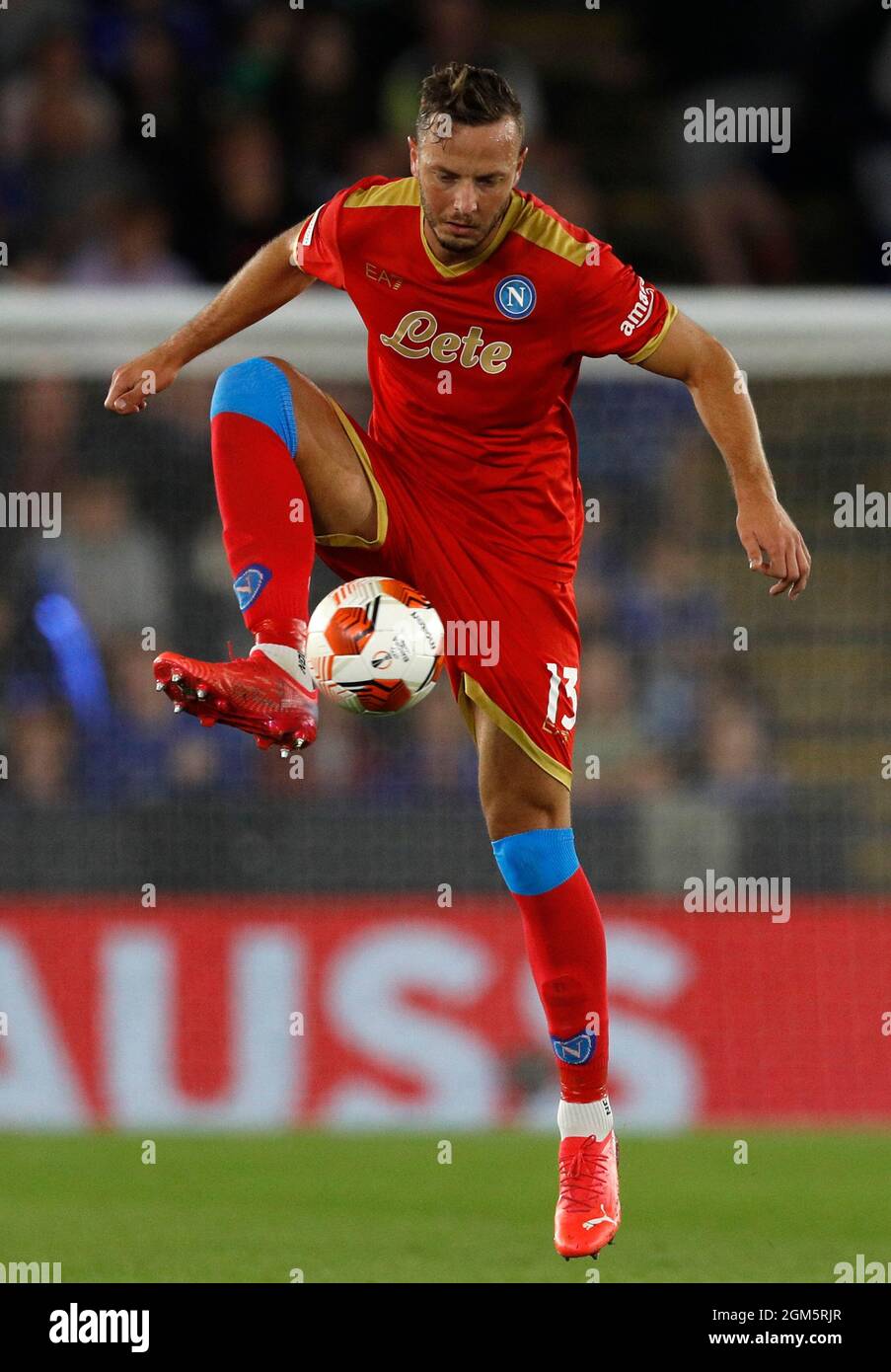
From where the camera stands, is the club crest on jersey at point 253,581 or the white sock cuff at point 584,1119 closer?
the club crest on jersey at point 253,581

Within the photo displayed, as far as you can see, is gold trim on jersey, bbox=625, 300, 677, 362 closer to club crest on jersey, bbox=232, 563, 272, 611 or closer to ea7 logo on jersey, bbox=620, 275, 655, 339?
ea7 logo on jersey, bbox=620, 275, 655, 339

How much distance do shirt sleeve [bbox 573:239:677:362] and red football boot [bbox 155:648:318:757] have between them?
0.95m

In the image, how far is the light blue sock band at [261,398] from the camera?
419 cm

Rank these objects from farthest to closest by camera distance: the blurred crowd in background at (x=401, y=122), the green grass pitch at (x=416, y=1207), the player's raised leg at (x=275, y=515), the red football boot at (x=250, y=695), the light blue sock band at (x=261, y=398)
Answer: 1. the blurred crowd in background at (x=401, y=122)
2. the green grass pitch at (x=416, y=1207)
3. the light blue sock band at (x=261, y=398)
4. the player's raised leg at (x=275, y=515)
5. the red football boot at (x=250, y=695)

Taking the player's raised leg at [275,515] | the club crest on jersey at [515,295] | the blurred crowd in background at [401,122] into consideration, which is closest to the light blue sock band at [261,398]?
the player's raised leg at [275,515]

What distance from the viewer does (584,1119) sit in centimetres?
463

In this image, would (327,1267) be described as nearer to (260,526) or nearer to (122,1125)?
(260,526)

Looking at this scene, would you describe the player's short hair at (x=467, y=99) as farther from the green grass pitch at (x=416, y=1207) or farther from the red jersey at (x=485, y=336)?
the green grass pitch at (x=416, y=1207)

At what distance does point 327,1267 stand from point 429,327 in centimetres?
214

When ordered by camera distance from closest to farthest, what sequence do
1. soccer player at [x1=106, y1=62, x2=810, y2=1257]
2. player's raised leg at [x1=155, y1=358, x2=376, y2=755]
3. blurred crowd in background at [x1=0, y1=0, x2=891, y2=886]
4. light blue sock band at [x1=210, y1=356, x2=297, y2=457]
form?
player's raised leg at [x1=155, y1=358, x2=376, y2=755]
soccer player at [x1=106, y1=62, x2=810, y2=1257]
light blue sock band at [x1=210, y1=356, x2=297, y2=457]
blurred crowd in background at [x1=0, y1=0, x2=891, y2=886]

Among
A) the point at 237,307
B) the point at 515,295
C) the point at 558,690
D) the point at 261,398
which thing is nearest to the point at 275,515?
the point at 261,398

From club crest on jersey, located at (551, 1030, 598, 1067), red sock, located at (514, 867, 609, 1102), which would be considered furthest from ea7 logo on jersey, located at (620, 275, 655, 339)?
club crest on jersey, located at (551, 1030, 598, 1067)

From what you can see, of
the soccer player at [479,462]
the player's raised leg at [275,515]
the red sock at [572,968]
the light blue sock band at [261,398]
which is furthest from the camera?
the red sock at [572,968]

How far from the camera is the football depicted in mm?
4012
